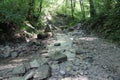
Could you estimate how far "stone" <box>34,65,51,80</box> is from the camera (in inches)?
259

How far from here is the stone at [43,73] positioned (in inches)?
259

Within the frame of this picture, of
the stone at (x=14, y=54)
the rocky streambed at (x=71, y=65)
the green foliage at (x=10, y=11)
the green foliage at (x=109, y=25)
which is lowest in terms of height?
the stone at (x=14, y=54)

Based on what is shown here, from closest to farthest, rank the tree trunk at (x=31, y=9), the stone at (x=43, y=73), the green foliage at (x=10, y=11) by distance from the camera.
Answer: the stone at (x=43, y=73), the green foliage at (x=10, y=11), the tree trunk at (x=31, y=9)

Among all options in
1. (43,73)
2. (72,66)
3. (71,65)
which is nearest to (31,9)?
(71,65)

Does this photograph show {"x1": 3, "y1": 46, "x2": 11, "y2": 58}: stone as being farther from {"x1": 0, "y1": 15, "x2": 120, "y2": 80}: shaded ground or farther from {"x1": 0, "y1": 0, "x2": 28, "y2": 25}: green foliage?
{"x1": 0, "y1": 0, "x2": 28, "y2": 25}: green foliage

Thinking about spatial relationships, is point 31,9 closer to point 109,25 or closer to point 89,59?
point 109,25

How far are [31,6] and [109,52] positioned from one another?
33.3 ft

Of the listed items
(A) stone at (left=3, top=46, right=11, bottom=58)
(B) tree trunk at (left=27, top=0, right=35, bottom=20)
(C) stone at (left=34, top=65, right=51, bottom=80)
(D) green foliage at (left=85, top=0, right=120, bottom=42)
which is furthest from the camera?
(B) tree trunk at (left=27, top=0, right=35, bottom=20)

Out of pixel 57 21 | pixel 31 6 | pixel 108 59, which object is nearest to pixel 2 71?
pixel 108 59

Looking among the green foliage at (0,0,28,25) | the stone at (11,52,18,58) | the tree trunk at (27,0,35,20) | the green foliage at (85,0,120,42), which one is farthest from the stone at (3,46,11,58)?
the green foliage at (85,0,120,42)

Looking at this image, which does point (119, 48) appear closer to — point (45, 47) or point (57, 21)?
point (45, 47)

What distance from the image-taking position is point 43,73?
6.80 m

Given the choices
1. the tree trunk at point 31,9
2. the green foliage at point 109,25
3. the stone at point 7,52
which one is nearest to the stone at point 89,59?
the green foliage at point 109,25

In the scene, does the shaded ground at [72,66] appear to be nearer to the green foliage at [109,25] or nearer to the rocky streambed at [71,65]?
the rocky streambed at [71,65]
